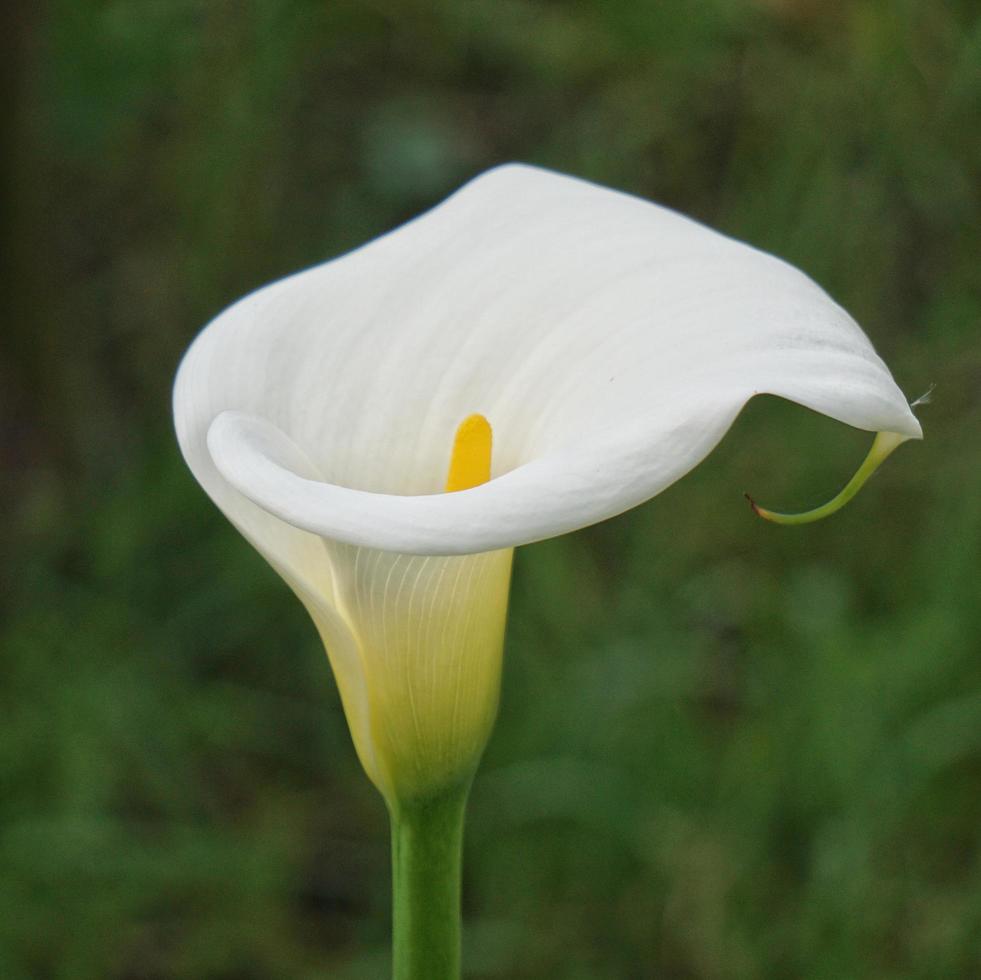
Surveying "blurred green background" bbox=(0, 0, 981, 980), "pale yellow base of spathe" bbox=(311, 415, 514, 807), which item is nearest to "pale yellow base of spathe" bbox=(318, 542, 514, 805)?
"pale yellow base of spathe" bbox=(311, 415, 514, 807)

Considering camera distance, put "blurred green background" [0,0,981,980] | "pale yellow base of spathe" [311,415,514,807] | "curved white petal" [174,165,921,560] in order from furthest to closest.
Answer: "blurred green background" [0,0,981,980] < "pale yellow base of spathe" [311,415,514,807] < "curved white petal" [174,165,921,560]

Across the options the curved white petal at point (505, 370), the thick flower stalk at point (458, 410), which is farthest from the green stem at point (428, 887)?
the curved white petal at point (505, 370)

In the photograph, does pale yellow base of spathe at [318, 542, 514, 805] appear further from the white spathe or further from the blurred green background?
the blurred green background

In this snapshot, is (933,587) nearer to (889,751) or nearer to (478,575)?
(889,751)

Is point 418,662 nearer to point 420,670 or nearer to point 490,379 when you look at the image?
point 420,670

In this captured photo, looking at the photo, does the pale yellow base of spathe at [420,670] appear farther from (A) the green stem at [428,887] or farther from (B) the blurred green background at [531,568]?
(B) the blurred green background at [531,568]

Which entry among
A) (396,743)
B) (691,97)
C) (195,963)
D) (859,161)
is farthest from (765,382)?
(691,97)
